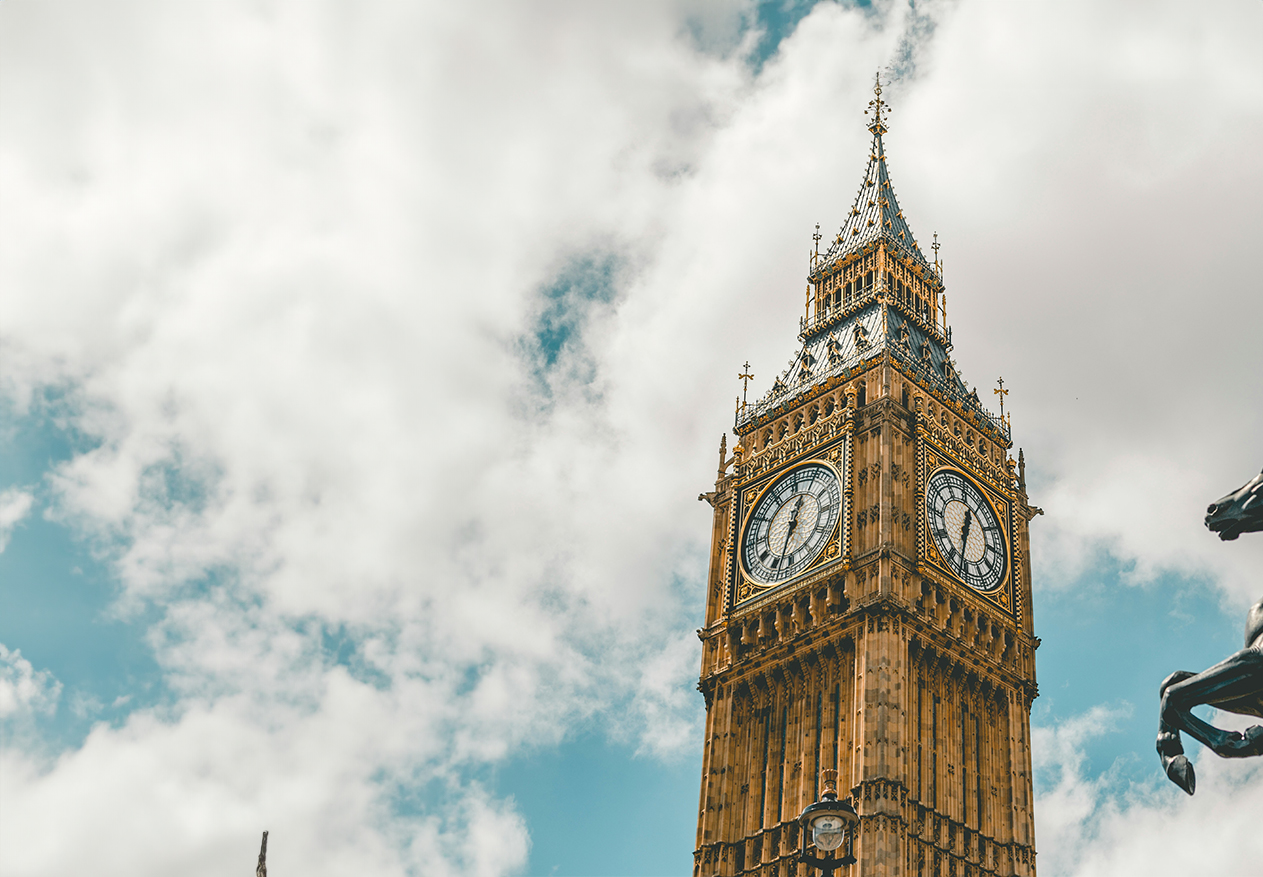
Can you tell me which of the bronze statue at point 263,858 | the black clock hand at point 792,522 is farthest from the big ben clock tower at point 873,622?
the bronze statue at point 263,858

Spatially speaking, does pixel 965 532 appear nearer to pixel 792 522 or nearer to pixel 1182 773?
pixel 792 522

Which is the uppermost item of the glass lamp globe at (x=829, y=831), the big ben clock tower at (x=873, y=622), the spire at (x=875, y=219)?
the spire at (x=875, y=219)

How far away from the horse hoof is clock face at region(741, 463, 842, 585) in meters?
54.3

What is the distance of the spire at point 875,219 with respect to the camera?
293ft

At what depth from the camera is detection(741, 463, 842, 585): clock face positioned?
2837 inches

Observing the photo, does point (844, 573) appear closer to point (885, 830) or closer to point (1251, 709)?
point (885, 830)

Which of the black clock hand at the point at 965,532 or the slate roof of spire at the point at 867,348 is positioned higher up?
the slate roof of spire at the point at 867,348

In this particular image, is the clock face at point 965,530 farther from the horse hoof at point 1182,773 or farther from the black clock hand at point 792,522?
the horse hoof at point 1182,773

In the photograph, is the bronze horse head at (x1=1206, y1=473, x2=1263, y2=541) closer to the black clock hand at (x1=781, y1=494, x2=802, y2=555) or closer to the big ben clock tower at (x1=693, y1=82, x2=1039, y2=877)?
the big ben clock tower at (x1=693, y1=82, x2=1039, y2=877)

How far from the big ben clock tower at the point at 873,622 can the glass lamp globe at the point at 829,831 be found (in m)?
39.2

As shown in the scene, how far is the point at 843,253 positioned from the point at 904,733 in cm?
3629

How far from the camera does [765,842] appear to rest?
65.1 meters

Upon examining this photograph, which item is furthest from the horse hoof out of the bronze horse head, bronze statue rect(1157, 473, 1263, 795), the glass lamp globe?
the glass lamp globe

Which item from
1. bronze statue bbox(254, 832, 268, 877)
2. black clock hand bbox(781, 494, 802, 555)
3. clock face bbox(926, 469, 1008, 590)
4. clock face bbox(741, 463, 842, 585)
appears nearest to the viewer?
bronze statue bbox(254, 832, 268, 877)
